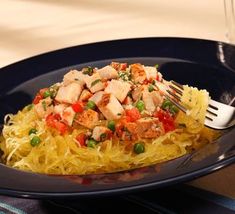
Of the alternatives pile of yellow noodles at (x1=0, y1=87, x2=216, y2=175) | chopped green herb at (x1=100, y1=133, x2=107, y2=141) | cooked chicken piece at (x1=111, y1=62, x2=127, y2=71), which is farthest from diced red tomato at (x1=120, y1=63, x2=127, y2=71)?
chopped green herb at (x1=100, y1=133, x2=107, y2=141)

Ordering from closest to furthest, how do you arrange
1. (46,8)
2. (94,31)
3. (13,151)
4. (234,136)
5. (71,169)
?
(234,136) < (71,169) < (13,151) < (94,31) < (46,8)

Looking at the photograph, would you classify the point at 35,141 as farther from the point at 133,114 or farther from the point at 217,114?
the point at 217,114

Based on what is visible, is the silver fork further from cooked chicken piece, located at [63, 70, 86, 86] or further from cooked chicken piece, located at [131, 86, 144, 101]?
cooked chicken piece, located at [63, 70, 86, 86]

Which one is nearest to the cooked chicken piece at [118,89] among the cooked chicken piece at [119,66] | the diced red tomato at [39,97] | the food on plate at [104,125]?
the food on plate at [104,125]

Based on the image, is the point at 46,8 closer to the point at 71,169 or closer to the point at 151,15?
the point at 151,15

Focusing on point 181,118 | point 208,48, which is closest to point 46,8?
point 208,48

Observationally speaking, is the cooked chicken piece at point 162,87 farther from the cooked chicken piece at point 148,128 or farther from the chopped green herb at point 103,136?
the chopped green herb at point 103,136
